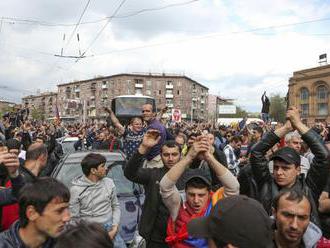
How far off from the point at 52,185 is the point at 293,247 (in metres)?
1.62

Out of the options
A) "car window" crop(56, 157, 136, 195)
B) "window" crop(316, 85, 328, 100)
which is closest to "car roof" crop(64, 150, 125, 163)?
"car window" crop(56, 157, 136, 195)

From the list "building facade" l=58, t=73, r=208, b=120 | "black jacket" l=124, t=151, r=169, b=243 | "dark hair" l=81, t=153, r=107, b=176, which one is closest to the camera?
"black jacket" l=124, t=151, r=169, b=243

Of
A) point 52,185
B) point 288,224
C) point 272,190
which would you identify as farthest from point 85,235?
point 272,190

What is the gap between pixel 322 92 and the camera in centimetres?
7038

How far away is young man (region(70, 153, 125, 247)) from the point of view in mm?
4133

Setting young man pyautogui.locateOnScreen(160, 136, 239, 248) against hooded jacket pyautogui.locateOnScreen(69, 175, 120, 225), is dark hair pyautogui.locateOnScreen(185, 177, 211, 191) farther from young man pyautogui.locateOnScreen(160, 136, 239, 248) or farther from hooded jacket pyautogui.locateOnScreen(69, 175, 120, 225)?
hooded jacket pyautogui.locateOnScreen(69, 175, 120, 225)

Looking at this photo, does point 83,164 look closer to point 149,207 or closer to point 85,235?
point 149,207

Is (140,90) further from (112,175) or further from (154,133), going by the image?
(154,133)

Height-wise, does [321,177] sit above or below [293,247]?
above

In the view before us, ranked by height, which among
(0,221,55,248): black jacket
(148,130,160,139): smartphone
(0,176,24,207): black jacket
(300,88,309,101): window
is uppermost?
(300,88,309,101): window

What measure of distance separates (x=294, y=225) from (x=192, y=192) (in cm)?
86

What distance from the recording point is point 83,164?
428cm

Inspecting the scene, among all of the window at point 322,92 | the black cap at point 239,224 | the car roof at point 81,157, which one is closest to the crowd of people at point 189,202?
the black cap at point 239,224

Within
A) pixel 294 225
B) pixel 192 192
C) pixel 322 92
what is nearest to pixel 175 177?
pixel 192 192
